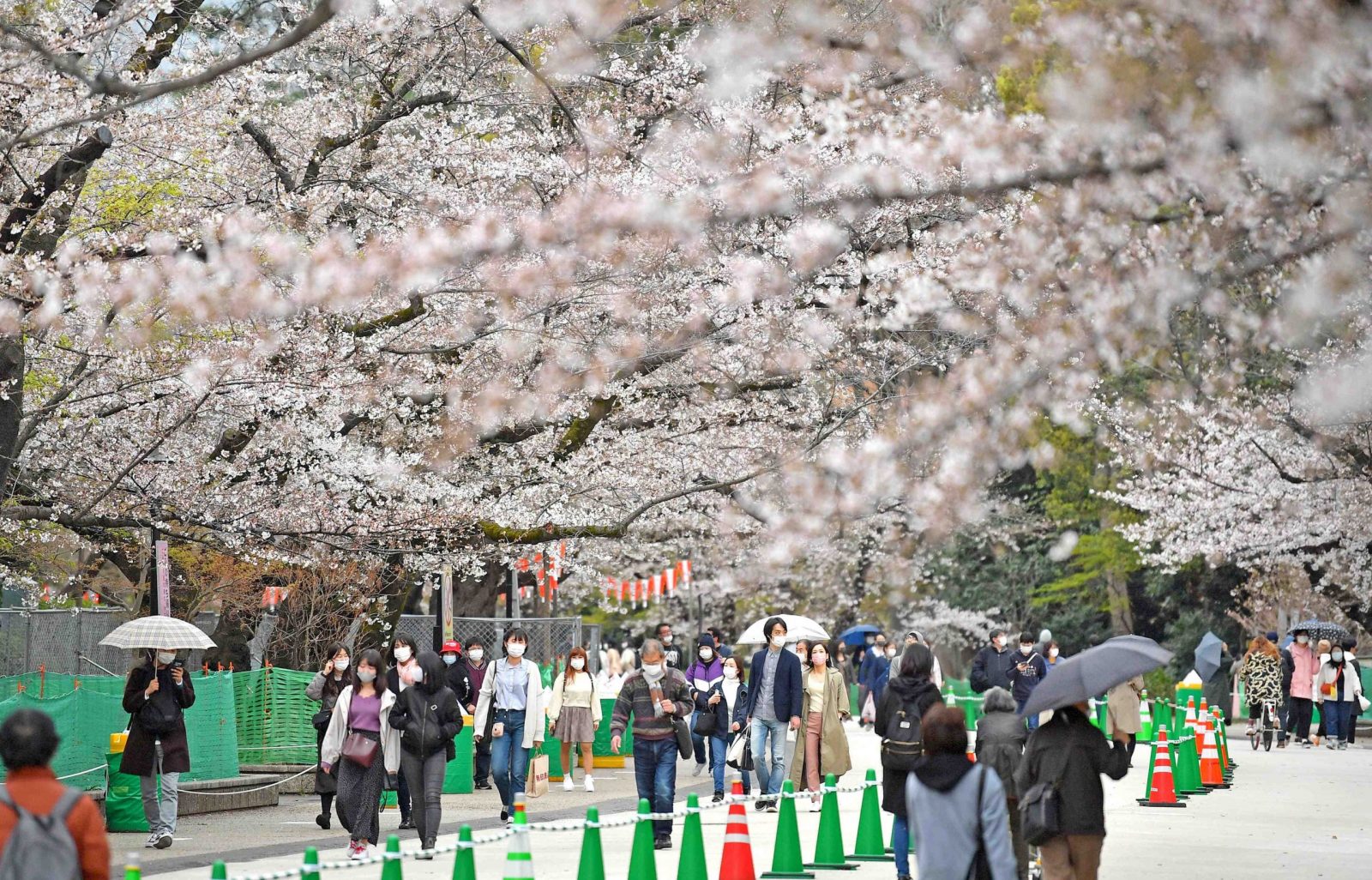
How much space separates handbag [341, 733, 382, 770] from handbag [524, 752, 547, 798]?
11.1 ft

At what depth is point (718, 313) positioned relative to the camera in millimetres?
22266

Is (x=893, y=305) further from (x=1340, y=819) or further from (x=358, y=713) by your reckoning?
(x=358, y=713)

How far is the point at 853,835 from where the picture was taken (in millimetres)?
15234

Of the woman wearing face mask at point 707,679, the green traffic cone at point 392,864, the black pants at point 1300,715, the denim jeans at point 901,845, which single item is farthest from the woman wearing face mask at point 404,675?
the black pants at point 1300,715

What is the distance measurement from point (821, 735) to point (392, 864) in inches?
334

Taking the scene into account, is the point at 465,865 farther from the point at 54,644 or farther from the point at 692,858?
the point at 54,644

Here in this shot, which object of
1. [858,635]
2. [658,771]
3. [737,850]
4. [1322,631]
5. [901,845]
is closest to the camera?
[737,850]

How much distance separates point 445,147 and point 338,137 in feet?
4.74

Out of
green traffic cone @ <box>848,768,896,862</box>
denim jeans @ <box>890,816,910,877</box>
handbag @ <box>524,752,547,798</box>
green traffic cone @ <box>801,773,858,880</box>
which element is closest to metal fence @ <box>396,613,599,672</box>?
handbag @ <box>524,752,547,798</box>

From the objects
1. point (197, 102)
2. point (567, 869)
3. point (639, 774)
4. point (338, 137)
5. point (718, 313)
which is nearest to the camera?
point (567, 869)

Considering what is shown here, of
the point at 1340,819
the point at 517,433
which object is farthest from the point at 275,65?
the point at 1340,819

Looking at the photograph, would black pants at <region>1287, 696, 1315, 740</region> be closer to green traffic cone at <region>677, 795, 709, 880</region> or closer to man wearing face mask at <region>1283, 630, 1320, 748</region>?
man wearing face mask at <region>1283, 630, 1320, 748</region>

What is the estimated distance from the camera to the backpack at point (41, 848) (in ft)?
20.5

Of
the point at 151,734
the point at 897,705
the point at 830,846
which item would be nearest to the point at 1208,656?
the point at 830,846
